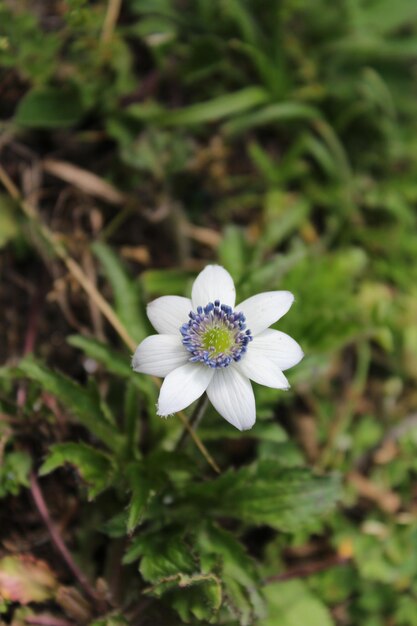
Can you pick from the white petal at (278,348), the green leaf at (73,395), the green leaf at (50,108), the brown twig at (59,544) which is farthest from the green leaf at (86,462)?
the green leaf at (50,108)

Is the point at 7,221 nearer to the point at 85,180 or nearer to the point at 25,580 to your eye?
the point at 85,180

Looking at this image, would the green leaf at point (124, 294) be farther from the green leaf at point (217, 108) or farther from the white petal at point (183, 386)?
the green leaf at point (217, 108)

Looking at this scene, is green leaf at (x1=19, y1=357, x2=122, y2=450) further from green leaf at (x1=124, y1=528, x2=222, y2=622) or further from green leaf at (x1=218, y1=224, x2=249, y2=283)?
green leaf at (x1=218, y1=224, x2=249, y2=283)

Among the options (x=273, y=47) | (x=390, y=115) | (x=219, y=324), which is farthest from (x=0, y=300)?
(x=390, y=115)

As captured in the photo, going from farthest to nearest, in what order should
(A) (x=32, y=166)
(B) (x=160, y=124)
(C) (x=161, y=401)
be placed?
(B) (x=160, y=124) < (A) (x=32, y=166) < (C) (x=161, y=401)

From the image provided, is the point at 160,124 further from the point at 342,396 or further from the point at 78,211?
the point at 342,396
